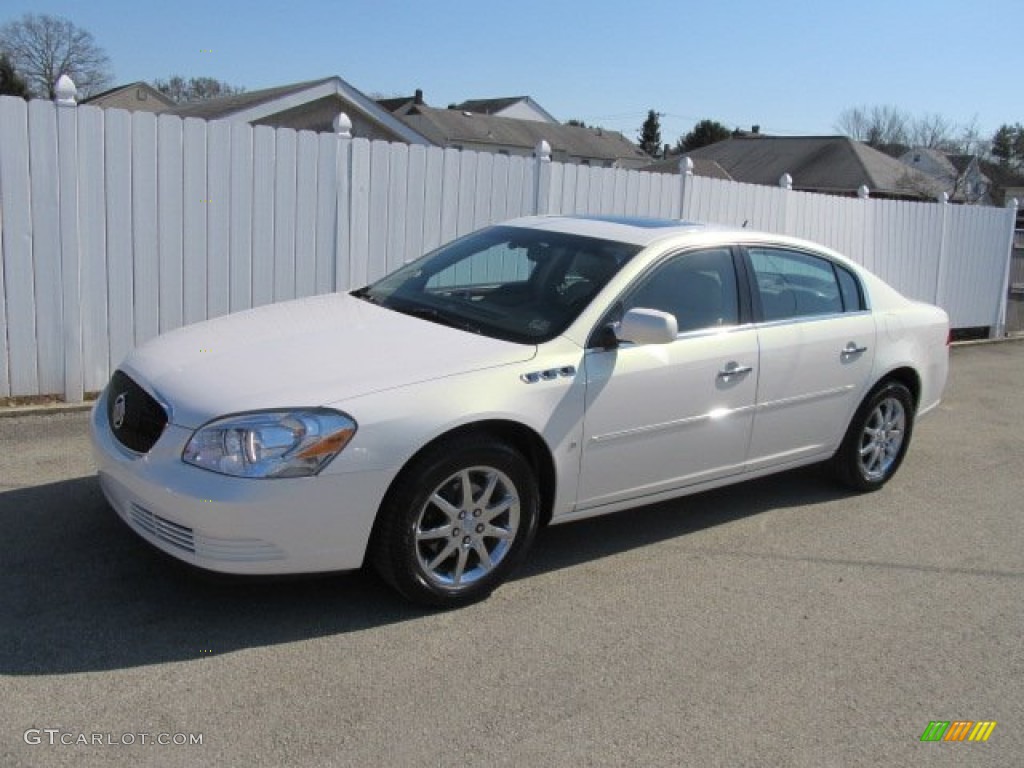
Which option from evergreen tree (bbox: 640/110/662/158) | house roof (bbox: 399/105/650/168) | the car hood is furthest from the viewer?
evergreen tree (bbox: 640/110/662/158)

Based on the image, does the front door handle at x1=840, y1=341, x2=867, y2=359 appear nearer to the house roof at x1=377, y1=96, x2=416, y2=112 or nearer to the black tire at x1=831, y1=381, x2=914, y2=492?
the black tire at x1=831, y1=381, x2=914, y2=492

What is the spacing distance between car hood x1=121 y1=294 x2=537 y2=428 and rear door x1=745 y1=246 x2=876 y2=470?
5.20ft

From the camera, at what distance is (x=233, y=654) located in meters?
3.47

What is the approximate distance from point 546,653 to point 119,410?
6.64 feet

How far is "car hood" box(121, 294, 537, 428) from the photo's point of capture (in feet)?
11.7

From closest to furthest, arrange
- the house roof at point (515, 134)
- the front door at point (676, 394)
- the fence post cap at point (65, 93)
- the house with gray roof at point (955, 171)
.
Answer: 1. the front door at point (676, 394)
2. the fence post cap at point (65, 93)
3. the house with gray roof at point (955, 171)
4. the house roof at point (515, 134)

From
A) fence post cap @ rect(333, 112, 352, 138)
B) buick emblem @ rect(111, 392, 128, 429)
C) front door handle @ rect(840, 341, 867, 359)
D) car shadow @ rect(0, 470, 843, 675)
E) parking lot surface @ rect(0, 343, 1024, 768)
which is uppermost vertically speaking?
fence post cap @ rect(333, 112, 352, 138)

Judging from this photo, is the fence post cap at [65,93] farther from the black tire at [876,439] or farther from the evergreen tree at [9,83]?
the evergreen tree at [9,83]

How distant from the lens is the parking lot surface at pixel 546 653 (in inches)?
120

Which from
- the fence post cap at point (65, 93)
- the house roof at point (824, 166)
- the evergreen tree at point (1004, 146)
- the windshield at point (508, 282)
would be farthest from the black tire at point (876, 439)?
the evergreen tree at point (1004, 146)

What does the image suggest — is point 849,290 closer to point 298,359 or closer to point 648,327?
point 648,327

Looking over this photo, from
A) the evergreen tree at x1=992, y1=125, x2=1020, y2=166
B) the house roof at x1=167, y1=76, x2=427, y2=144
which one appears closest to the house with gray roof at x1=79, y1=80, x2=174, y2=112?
the house roof at x1=167, y1=76, x2=427, y2=144

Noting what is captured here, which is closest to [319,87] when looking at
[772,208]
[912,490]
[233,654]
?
[772,208]

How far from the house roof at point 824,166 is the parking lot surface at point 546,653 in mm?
49692
